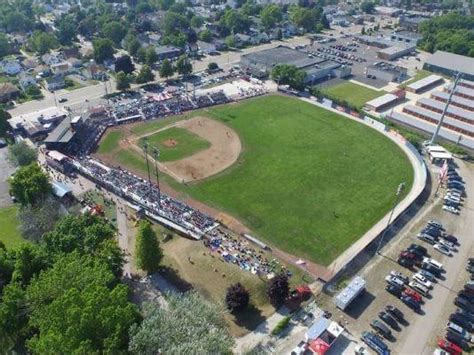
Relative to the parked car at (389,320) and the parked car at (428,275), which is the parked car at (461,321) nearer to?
the parked car at (428,275)

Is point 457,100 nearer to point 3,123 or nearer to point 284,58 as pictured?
point 284,58

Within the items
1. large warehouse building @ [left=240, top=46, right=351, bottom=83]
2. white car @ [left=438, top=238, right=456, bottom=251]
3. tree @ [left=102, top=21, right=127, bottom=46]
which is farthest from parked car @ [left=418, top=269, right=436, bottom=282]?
tree @ [left=102, top=21, right=127, bottom=46]

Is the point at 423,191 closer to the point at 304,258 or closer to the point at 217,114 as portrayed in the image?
Result: the point at 304,258

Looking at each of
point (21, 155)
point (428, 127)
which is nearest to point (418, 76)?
point (428, 127)

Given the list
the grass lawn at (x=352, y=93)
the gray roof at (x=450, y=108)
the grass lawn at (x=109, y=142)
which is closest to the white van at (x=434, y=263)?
the gray roof at (x=450, y=108)

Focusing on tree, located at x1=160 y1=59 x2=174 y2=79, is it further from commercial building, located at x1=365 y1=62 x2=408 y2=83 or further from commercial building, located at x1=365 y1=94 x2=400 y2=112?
commercial building, located at x1=365 y1=62 x2=408 y2=83

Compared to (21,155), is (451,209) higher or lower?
higher

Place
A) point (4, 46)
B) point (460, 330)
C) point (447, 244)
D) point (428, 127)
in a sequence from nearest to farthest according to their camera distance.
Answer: point (460, 330) < point (447, 244) < point (428, 127) < point (4, 46)
